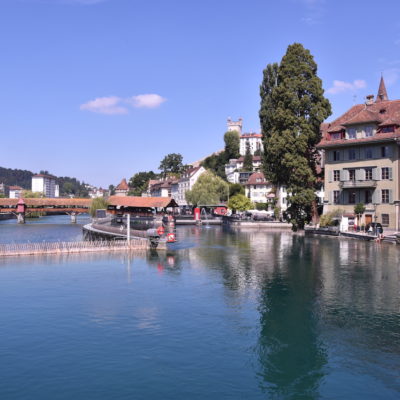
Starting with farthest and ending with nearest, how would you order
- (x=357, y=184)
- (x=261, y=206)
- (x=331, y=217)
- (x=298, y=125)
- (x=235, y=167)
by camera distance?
1. (x=235, y=167)
2. (x=261, y=206)
3. (x=331, y=217)
4. (x=357, y=184)
5. (x=298, y=125)

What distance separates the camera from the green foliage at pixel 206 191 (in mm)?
119125

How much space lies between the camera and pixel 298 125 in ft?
213

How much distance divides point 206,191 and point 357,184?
5860cm

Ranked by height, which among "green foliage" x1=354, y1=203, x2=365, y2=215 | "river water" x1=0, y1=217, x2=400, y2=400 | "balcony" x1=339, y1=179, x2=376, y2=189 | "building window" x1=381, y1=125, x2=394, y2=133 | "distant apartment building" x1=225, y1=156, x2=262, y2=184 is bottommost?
"river water" x1=0, y1=217, x2=400, y2=400

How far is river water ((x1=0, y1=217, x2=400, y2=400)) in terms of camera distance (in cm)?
1634

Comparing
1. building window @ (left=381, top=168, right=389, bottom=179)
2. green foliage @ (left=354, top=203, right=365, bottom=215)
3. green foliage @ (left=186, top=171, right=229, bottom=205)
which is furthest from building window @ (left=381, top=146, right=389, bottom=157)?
green foliage @ (left=186, top=171, right=229, bottom=205)

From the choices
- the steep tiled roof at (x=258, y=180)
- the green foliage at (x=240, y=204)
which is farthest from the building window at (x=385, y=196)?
the steep tiled roof at (x=258, y=180)

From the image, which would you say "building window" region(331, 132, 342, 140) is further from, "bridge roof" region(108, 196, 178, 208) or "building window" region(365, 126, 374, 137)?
"bridge roof" region(108, 196, 178, 208)

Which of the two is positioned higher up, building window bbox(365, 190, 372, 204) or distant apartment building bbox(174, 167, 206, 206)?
distant apartment building bbox(174, 167, 206, 206)

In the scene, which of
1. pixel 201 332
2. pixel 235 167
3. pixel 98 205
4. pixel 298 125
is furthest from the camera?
pixel 235 167

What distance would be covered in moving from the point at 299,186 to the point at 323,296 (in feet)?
122

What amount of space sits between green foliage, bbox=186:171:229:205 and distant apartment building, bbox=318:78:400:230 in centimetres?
5140

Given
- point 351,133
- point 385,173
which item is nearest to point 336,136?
point 351,133

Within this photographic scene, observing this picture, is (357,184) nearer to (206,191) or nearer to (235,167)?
(206,191)
